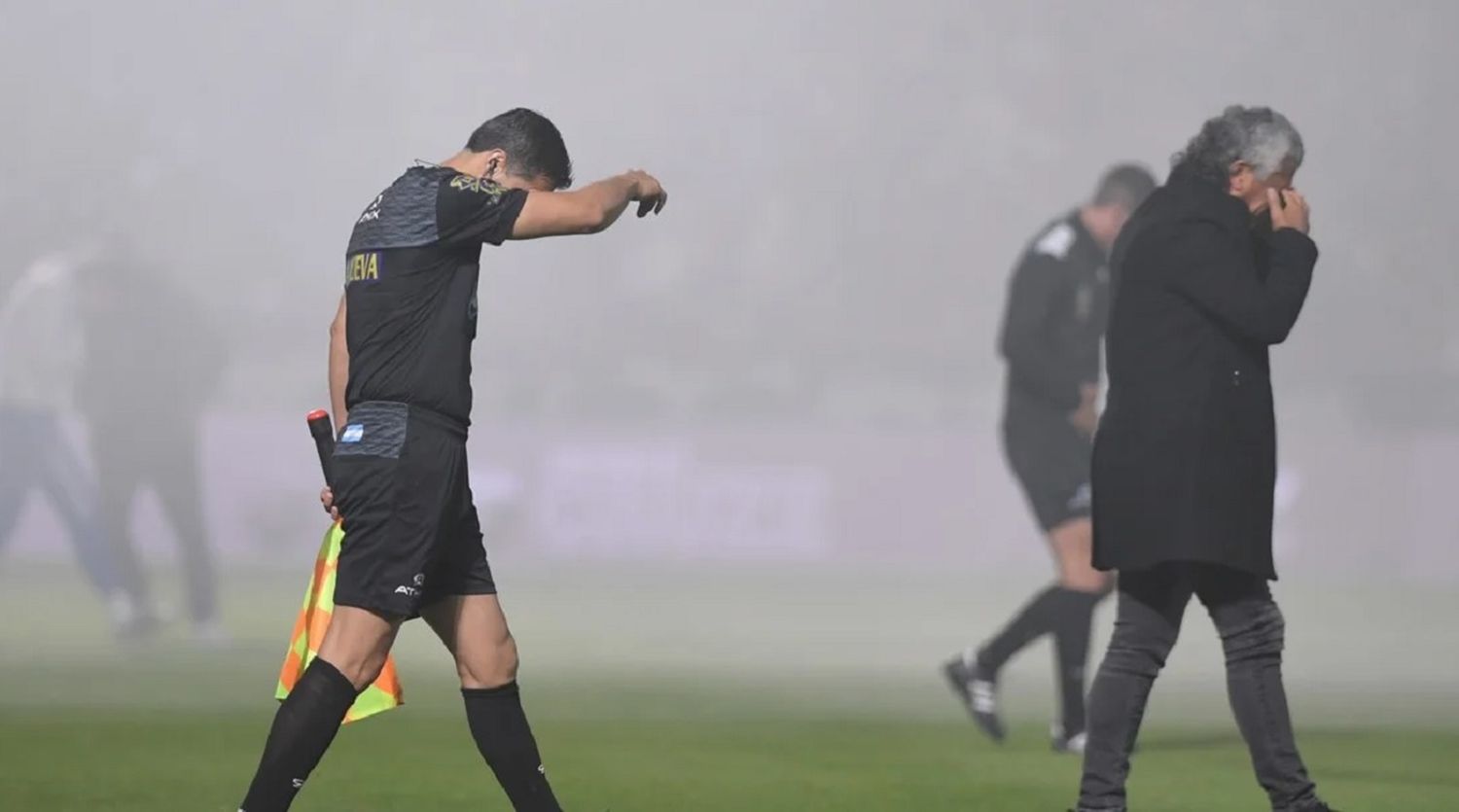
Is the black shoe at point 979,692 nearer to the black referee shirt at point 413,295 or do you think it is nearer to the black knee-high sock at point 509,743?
the black knee-high sock at point 509,743

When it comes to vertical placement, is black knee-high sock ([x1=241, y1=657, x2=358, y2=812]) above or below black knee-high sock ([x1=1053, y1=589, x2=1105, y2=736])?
above

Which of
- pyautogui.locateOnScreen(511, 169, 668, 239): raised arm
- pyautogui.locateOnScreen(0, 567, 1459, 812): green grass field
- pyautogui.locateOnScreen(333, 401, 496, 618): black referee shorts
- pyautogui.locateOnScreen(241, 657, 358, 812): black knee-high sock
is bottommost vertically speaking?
pyautogui.locateOnScreen(0, 567, 1459, 812): green grass field

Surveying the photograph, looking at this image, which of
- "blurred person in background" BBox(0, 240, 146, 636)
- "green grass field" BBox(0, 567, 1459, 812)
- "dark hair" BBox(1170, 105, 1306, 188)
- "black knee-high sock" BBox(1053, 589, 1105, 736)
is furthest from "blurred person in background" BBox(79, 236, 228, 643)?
"dark hair" BBox(1170, 105, 1306, 188)

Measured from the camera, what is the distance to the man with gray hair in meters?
4.66

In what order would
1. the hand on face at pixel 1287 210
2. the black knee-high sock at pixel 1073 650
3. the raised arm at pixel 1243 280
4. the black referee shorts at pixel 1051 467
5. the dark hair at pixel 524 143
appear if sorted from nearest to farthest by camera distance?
the dark hair at pixel 524 143
the raised arm at pixel 1243 280
the hand on face at pixel 1287 210
the black knee-high sock at pixel 1073 650
the black referee shorts at pixel 1051 467

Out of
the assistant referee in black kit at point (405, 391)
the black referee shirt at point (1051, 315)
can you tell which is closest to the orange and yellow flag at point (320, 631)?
the assistant referee in black kit at point (405, 391)

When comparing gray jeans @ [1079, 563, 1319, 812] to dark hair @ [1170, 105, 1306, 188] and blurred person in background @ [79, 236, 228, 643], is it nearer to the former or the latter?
dark hair @ [1170, 105, 1306, 188]

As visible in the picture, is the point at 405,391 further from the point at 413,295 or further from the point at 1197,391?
the point at 1197,391

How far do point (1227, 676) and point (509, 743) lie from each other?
1449mm

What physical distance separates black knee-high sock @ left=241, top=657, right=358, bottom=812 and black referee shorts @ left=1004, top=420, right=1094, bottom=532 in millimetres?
3219

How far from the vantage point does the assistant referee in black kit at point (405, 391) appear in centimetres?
401

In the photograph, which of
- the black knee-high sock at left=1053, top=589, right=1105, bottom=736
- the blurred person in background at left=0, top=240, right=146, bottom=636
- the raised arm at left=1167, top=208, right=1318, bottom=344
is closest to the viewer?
the raised arm at left=1167, top=208, right=1318, bottom=344

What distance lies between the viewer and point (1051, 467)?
6.90m

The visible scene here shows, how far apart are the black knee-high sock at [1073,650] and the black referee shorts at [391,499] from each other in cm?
300
